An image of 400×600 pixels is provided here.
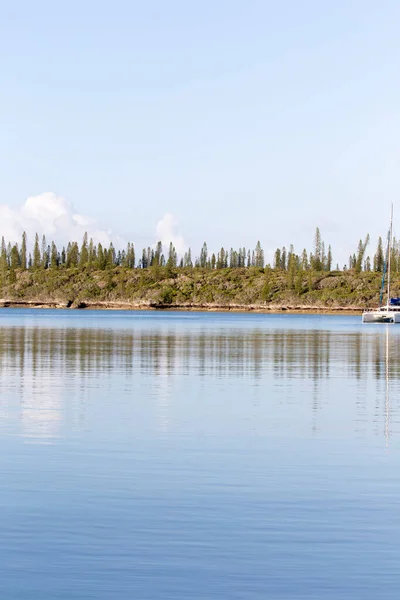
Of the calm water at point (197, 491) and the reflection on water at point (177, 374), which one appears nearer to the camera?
the calm water at point (197, 491)

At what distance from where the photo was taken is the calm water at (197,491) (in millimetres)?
14734

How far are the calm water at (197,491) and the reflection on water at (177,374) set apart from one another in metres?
0.25

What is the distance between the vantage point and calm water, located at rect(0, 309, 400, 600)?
14.7 meters

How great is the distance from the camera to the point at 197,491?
67.8 ft

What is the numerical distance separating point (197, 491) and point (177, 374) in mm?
30770

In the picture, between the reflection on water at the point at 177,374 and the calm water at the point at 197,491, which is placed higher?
the reflection on water at the point at 177,374

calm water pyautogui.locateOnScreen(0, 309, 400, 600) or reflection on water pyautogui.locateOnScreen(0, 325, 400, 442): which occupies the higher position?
reflection on water pyautogui.locateOnScreen(0, 325, 400, 442)

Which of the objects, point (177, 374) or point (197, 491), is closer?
point (197, 491)

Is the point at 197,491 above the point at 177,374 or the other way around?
the other way around

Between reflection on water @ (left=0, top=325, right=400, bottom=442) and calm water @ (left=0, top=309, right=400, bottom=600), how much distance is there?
251mm

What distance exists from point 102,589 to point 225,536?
134 inches

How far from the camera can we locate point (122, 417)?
32812 millimetres

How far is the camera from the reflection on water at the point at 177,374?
3447cm

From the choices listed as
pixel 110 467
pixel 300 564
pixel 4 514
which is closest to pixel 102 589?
pixel 300 564
